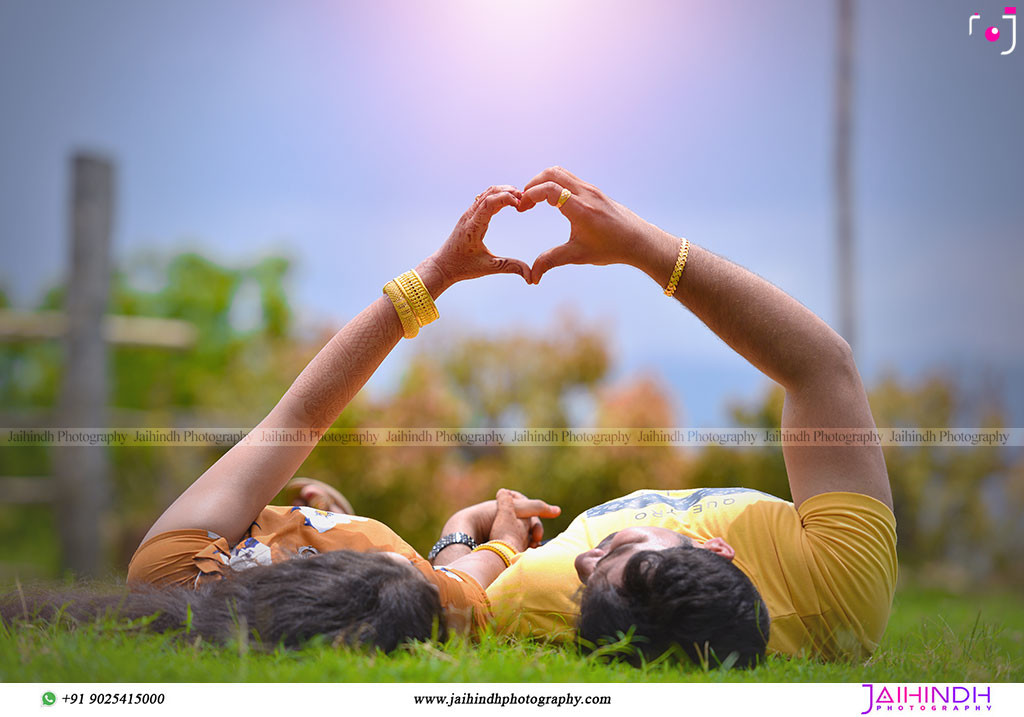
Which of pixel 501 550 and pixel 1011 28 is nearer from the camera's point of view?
pixel 501 550

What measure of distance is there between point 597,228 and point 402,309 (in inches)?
19.4

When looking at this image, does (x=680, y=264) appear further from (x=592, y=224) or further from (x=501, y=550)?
(x=501, y=550)

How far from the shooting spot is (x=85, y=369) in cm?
546

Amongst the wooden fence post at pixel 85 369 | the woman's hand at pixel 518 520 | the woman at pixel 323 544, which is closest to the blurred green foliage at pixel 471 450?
the wooden fence post at pixel 85 369

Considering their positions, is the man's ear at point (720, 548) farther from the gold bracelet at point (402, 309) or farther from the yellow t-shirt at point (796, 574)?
the gold bracelet at point (402, 309)

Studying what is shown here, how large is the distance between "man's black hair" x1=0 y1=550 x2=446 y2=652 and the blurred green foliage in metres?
3.46

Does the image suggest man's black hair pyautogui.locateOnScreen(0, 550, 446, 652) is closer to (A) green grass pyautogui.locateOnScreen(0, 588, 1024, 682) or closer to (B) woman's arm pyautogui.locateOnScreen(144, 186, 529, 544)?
(A) green grass pyautogui.locateOnScreen(0, 588, 1024, 682)

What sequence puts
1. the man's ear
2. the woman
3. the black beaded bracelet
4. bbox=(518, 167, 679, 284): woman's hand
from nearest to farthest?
the woman
the man's ear
bbox=(518, 167, 679, 284): woman's hand
the black beaded bracelet

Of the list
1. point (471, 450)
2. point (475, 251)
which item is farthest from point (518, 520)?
point (471, 450)

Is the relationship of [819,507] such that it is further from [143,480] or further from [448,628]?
[143,480]

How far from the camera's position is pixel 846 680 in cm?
149

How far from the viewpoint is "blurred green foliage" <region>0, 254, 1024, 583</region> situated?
5258 millimetres

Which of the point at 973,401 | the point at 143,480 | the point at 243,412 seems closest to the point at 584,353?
the point at 243,412
